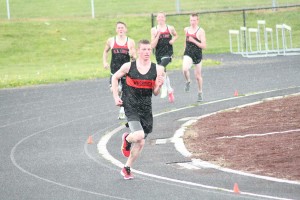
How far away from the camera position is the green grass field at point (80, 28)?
40.6 metres

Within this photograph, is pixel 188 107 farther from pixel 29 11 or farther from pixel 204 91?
pixel 29 11

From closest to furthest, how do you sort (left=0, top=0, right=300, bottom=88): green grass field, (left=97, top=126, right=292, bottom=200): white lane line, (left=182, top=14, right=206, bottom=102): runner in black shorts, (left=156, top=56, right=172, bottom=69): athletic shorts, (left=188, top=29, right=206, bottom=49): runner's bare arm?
(left=97, top=126, right=292, bottom=200): white lane line → (left=188, top=29, right=206, bottom=49): runner's bare arm → (left=182, top=14, right=206, bottom=102): runner in black shorts → (left=156, top=56, right=172, bottom=69): athletic shorts → (left=0, top=0, right=300, bottom=88): green grass field

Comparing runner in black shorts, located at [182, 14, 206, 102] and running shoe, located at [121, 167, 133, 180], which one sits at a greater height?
runner in black shorts, located at [182, 14, 206, 102]

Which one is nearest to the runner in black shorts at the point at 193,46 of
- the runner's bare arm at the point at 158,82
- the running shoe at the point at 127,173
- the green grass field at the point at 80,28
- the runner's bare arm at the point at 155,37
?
the runner's bare arm at the point at 155,37

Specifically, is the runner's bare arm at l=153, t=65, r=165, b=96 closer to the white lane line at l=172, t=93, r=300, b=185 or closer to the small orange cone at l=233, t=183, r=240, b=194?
the white lane line at l=172, t=93, r=300, b=185

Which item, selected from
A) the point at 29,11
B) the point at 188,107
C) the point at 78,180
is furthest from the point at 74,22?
the point at 78,180

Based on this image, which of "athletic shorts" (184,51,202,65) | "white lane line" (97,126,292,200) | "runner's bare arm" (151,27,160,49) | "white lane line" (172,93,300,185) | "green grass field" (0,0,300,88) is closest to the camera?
"white lane line" (97,126,292,200)

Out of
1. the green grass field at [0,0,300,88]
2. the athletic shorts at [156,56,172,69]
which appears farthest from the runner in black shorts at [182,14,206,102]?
the green grass field at [0,0,300,88]

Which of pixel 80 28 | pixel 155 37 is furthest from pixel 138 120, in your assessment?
pixel 80 28

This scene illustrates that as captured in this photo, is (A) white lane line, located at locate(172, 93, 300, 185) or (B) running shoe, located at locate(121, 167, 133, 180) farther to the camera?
(B) running shoe, located at locate(121, 167, 133, 180)

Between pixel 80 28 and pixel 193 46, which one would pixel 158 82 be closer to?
pixel 193 46

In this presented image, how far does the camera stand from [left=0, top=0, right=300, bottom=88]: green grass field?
133 ft

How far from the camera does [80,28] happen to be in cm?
4691

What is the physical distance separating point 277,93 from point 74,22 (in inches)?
997
